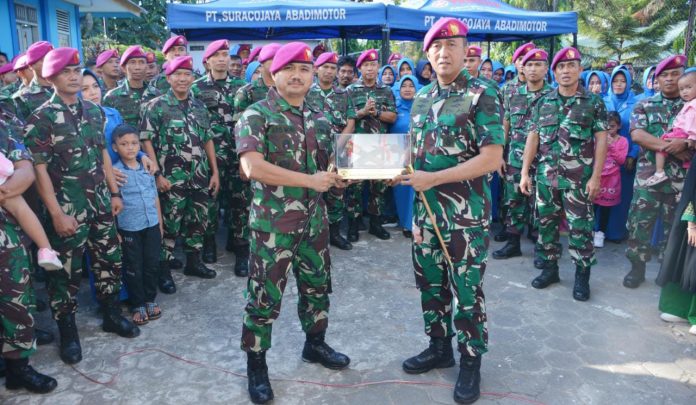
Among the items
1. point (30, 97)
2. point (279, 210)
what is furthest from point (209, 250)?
point (279, 210)

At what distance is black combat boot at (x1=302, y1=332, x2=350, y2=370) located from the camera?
10.8 ft

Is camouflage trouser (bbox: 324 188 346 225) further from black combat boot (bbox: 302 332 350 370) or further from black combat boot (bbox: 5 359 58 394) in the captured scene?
black combat boot (bbox: 5 359 58 394)

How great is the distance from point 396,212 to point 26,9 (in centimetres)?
1082

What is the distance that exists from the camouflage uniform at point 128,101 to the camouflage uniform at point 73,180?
54.5 inches

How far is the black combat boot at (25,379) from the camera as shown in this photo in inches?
119

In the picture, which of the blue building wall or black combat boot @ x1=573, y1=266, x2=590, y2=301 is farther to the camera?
the blue building wall

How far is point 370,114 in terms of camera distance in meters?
5.70

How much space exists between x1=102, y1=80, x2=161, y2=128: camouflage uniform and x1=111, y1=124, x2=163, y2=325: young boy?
1.10 meters

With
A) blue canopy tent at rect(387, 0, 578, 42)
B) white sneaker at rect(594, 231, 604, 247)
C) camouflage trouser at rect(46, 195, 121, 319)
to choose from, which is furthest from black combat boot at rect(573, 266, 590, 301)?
blue canopy tent at rect(387, 0, 578, 42)

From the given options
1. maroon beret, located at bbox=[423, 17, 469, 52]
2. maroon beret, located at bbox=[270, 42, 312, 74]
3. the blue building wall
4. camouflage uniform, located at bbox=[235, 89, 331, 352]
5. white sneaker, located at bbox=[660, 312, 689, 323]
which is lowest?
white sneaker, located at bbox=[660, 312, 689, 323]

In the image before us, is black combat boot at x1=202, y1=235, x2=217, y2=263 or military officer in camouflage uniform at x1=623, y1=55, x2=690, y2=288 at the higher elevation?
military officer in camouflage uniform at x1=623, y1=55, x2=690, y2=288

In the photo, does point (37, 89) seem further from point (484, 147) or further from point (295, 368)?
point (484, 147)

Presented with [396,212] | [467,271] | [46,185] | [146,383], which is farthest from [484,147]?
[396,212]

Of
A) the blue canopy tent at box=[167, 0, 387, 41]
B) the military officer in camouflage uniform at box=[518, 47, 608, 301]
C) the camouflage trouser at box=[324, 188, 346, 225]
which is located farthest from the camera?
the blue canopy tent at box=[167, 0, 387, 41]
